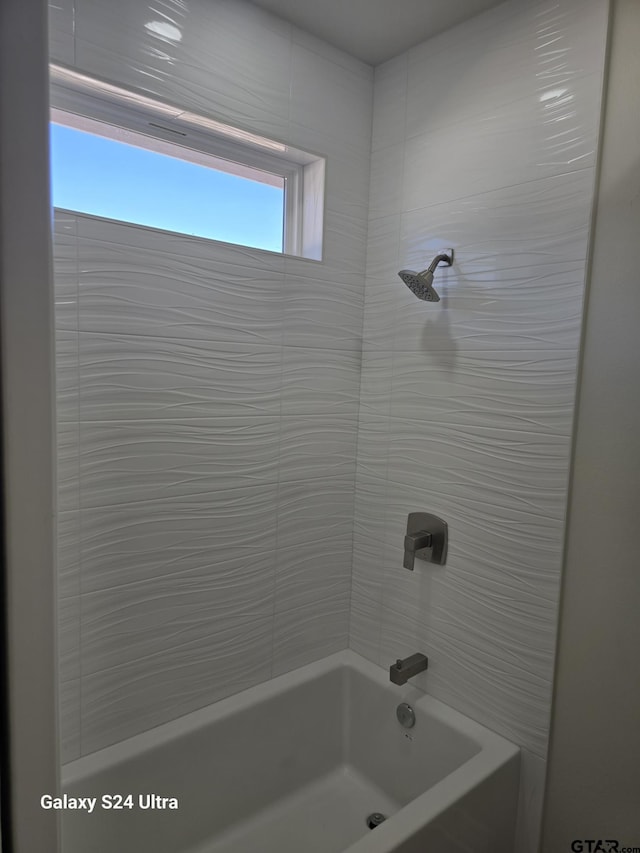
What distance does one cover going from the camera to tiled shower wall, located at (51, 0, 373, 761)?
1396 mm

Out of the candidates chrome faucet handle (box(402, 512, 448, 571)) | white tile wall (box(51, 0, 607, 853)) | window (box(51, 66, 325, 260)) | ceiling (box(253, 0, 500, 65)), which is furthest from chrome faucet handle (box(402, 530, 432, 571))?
ceiling (box(253, 0, 500, 65))

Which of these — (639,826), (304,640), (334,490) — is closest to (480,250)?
(334,490)

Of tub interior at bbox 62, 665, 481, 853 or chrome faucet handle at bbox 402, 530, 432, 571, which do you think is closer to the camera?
tub interior at bbox 62, 665, 481, 853

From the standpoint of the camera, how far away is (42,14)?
473 millimetres

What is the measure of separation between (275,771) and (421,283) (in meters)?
1.68

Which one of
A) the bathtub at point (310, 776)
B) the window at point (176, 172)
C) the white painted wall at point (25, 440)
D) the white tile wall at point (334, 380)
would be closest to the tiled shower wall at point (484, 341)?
the white tile wall at point (334, 380)

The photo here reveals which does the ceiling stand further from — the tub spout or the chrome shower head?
the tub spout

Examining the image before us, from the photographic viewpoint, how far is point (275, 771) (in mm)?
1804

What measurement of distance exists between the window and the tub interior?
1.54m

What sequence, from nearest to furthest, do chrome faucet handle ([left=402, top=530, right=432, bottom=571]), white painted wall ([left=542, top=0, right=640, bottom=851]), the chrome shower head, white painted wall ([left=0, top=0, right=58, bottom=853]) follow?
white painted wall ([left=0, top=0, right=58, bottom=853])
white painted wall ([left=542, top=0, right=640, bottom=851])
the chrome shower head
chrome faucet handle ([left=402, top=530, right=432, bottom=571])

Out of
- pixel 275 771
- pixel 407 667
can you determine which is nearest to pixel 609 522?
pixel 407 667

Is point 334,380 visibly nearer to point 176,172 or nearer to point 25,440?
point 176,172

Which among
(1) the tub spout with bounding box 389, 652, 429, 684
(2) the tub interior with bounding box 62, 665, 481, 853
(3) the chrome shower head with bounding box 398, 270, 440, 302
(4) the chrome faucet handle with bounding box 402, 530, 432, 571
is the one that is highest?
(3) the chrome shower head with bounding box 398, 270, 440, 302

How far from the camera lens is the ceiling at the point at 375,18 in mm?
1563
